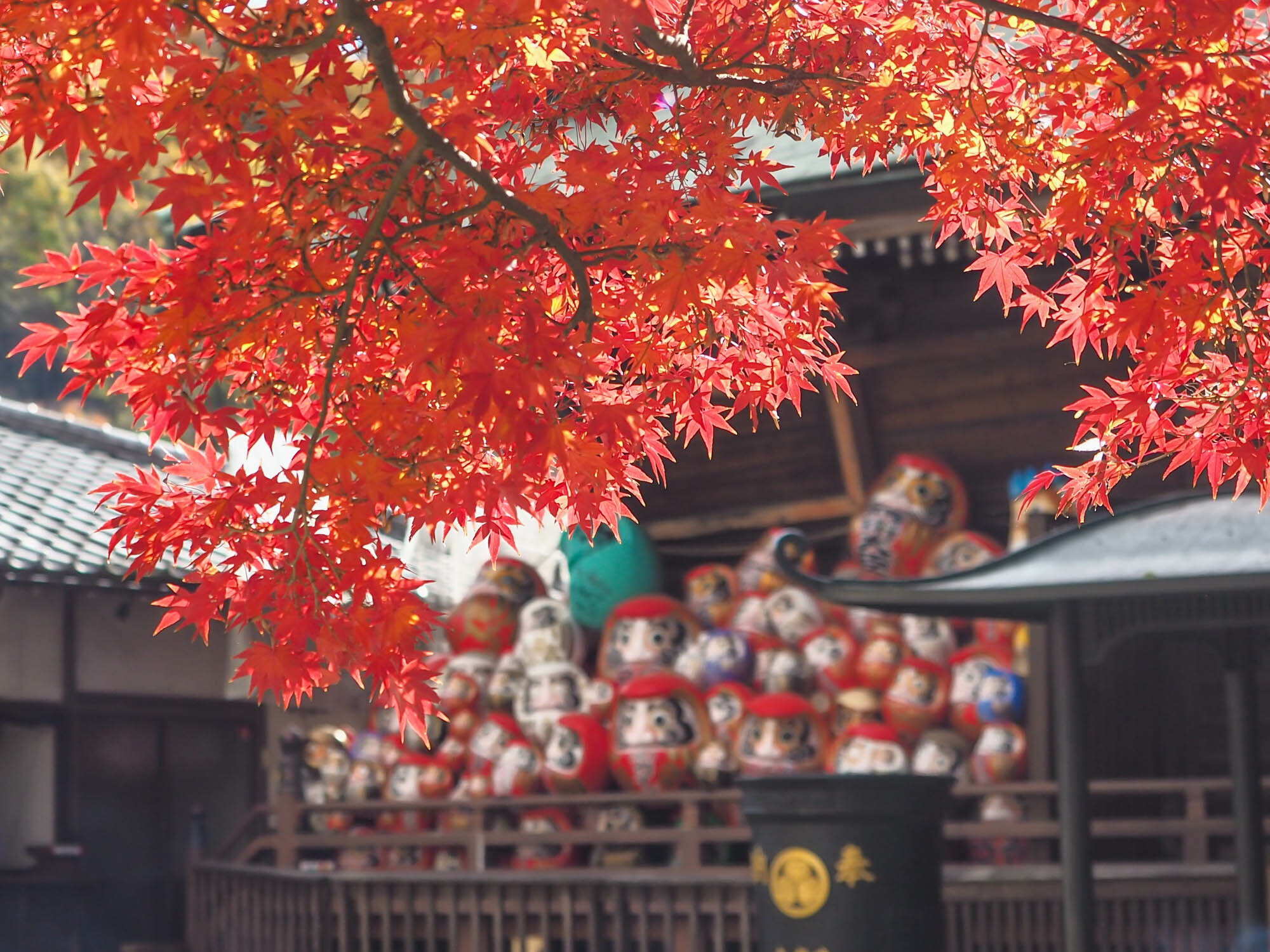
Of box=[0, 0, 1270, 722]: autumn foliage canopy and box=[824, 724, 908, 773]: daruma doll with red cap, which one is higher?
box=[0, 0, 1270, 722]: autumn foliage canopy

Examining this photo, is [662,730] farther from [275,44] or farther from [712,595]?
[275,44]

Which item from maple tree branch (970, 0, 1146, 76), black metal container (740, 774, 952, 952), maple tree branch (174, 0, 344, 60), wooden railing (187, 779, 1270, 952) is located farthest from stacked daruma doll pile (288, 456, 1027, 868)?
maple tree branch (174, 0, 344, 60)

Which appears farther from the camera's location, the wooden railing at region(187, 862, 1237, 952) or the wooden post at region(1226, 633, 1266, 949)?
the wooden railing at region(187, 862, 1237, 952)

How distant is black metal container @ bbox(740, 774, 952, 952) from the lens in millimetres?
6473

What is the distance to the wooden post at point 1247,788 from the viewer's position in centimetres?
748

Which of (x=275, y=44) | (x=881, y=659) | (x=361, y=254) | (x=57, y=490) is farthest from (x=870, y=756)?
(x=57, y=490)

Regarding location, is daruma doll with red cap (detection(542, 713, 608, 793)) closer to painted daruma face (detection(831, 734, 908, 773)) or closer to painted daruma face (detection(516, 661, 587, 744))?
painted daruma face (detection(516, 661, 587, 744))

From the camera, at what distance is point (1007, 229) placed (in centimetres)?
423

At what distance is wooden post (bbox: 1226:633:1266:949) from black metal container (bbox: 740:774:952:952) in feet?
6.30

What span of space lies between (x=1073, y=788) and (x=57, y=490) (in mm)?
11298

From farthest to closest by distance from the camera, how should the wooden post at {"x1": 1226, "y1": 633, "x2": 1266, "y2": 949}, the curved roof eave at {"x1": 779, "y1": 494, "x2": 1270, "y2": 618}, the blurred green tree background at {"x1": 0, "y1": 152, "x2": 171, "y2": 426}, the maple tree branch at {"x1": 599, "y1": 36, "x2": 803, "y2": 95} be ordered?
the blurred green tree background at {"x1": 0, "y1": 152, "x2": 171, "y2": 426}
the wooden post at {"x1": 1226, "y1": 633, "x2": 1266, "y2": 949}
the curved roof eave at {"x1": 779, "y1": 494, "x2": 1270, "y2": 618}
the maple tree branch at {"x1": 599, "y1": 36, "x2": 803, "y2": 95}

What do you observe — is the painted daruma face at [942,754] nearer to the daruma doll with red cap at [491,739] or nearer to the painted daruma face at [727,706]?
the painted daruma face at [727,706]

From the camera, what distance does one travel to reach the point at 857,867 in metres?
6.48

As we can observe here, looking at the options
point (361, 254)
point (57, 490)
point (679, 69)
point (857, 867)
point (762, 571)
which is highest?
point (57, 490)
